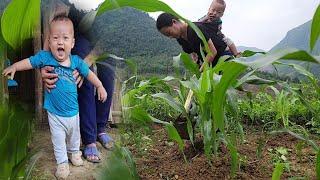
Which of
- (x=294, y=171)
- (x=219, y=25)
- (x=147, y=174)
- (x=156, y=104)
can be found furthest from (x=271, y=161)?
(x=156, y=104)

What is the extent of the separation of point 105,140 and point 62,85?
68 mm

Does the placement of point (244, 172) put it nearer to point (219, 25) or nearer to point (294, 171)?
point (294, 171)

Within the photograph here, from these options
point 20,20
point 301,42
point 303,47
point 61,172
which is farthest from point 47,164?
point 301,42

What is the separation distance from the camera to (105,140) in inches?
17.6

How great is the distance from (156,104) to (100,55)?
1877mm

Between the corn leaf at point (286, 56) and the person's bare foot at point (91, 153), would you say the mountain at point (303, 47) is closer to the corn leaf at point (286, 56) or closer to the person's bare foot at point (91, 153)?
the corn leaf at point (286, 56)

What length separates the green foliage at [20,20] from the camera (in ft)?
1.39

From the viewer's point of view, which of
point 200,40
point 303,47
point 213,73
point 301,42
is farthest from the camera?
point 301,42

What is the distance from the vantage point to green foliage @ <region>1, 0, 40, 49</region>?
1.39 ft

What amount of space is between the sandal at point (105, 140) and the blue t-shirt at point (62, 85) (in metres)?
0.04

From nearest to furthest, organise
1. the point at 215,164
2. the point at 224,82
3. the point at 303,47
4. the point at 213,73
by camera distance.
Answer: the point at 224,82
the point at 213,73
the point at 303,47
the point at 215,164

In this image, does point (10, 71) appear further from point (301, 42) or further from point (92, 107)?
point (301, 42)

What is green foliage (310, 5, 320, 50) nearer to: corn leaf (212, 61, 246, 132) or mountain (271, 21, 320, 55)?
mountain (271, 21, 320, 55)

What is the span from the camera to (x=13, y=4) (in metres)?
0.43
